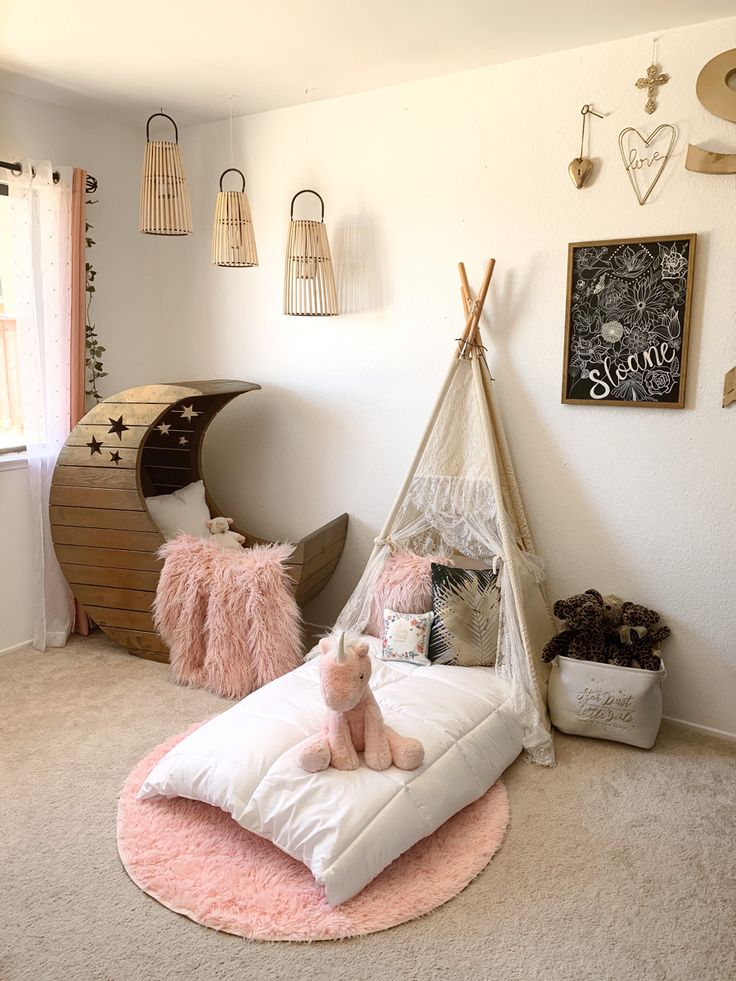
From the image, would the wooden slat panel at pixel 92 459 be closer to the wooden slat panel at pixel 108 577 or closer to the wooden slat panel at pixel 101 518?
the wooden slat panel at pixel 101 518

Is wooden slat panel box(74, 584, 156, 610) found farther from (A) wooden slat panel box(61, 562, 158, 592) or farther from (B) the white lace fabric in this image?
(B) the white lace fabric

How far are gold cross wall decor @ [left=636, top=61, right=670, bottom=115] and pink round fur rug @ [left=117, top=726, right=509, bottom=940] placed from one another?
236 cm

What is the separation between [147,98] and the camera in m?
3.35

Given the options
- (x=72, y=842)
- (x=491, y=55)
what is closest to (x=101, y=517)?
(x=72, y=842)

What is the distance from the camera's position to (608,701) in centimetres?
263

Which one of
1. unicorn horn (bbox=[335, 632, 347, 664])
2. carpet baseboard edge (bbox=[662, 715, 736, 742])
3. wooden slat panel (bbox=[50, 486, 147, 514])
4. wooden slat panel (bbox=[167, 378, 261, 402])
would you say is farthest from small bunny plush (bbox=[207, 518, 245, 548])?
carpet baseboard edge (bbox=[662, 715, 736, 742])

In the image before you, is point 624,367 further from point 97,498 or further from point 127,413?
point 97,498

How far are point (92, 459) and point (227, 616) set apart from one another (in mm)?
912

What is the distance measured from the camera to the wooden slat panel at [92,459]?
10.5 feet

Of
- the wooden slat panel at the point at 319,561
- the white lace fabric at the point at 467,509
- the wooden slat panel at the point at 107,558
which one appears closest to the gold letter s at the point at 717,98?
the white lace fabric at the point at 467,509

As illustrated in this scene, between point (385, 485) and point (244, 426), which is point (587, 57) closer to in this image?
point (385, 485)

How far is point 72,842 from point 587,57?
3.05m

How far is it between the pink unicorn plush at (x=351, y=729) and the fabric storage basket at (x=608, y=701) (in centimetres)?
73

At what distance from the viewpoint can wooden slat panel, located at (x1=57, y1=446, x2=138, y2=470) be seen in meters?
3.21
